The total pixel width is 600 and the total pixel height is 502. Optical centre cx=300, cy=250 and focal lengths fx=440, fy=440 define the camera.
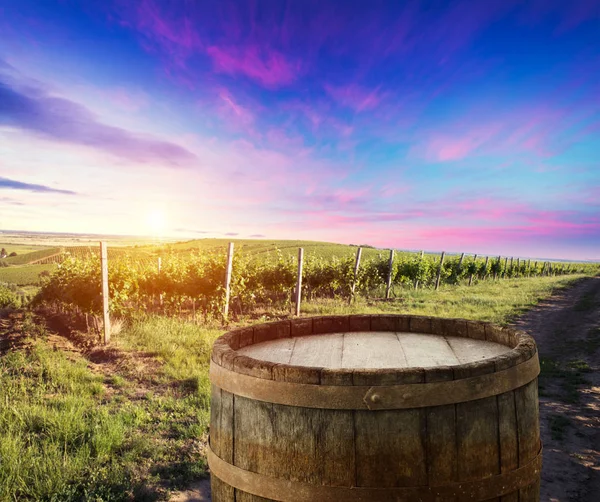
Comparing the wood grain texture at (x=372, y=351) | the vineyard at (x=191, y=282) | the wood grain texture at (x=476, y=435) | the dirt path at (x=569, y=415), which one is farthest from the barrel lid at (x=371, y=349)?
the vineyard at (x=191, y=282)

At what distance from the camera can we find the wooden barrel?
1448 mm

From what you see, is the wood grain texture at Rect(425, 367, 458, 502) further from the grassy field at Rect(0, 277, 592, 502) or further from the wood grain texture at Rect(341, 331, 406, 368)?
the grassy field at Rect(0, 277, 592, 502)

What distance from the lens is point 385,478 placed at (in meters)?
1.45

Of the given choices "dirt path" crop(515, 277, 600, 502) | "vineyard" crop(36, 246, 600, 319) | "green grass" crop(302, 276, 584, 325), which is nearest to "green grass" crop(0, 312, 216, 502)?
"dirt path" crop(515, 277, 600, 502)

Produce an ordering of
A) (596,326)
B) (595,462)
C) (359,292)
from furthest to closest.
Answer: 1. (359,292)
2. (596,326)
3. (595,462)

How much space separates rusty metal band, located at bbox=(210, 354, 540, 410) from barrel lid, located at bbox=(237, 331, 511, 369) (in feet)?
1.34

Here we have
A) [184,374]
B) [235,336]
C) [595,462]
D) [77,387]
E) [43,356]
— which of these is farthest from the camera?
[43,356]

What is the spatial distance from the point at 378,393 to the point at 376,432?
14cm

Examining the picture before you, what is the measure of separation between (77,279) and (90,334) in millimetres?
1557

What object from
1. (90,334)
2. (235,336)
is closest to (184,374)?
(90,334)

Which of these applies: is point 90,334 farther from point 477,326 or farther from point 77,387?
point 477,326

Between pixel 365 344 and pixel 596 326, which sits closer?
pixel 365 344

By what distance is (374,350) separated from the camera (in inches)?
88.1

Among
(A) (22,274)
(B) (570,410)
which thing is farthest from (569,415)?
(A) (22,274)
